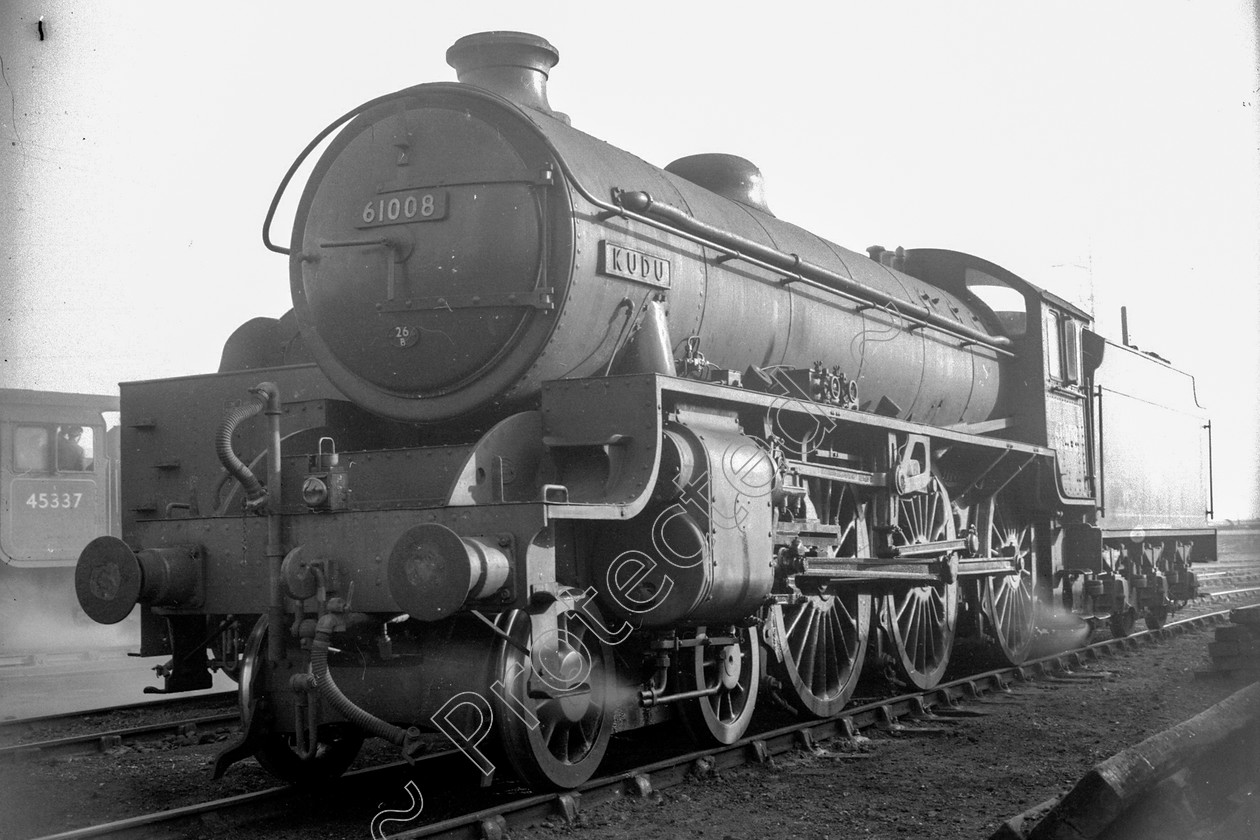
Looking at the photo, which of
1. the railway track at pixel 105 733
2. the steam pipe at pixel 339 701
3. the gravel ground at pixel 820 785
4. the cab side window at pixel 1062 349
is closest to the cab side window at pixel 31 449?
the railway track at pixel 105 733

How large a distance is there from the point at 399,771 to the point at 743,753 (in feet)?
5.79

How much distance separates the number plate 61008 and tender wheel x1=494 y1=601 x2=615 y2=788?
199 centimetres

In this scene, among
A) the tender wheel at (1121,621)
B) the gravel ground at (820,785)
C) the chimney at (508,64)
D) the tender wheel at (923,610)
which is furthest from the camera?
the tender wheel at (1121,621)

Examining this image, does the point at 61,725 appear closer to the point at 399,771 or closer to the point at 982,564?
the point at 399,771

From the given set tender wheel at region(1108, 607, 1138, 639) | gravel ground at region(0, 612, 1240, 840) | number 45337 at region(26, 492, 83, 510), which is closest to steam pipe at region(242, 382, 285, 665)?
gravel ground at region(0, 612, 1240, 840)

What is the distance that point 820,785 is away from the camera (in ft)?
19.5

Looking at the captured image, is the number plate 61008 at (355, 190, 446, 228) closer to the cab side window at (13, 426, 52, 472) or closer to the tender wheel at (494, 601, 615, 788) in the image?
the tender wheel at (494, 601, 615, 788)

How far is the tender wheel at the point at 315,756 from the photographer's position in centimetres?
571

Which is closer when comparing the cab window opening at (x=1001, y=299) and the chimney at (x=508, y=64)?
the chimney at (x=508, y=64)

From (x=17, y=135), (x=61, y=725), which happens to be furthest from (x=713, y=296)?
(x=61, y=725)

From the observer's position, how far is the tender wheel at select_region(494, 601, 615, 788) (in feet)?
16.4

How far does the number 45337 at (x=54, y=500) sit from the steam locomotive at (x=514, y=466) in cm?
900

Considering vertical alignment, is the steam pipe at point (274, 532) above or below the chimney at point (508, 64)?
below

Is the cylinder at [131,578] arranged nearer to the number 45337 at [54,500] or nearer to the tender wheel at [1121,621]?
the tender wheel at [1121,621]
